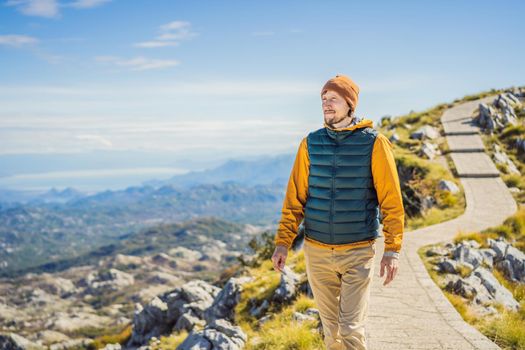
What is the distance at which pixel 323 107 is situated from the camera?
4.45 m

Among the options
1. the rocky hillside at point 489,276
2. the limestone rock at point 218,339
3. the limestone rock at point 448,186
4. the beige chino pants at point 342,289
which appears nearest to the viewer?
the beige chino pants at point 342,289

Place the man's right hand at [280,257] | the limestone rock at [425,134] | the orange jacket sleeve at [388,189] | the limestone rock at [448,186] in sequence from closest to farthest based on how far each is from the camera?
the orange jacket sleeve at [388,189] < the man's right hand at [280,257] < the limestone rock at [448,186] < the limestone rock at [425,134]

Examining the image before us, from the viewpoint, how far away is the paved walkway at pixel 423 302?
660 cm

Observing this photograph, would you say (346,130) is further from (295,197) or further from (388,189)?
(295,197)

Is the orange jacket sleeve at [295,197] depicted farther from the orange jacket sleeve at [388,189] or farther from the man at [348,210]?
the orange jacket sleeve at [388,189]

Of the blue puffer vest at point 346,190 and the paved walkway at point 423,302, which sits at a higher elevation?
the blue puffer vest at point 346,190

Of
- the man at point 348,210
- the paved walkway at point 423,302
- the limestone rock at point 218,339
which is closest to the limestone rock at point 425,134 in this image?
the paved walkway at point 423,302

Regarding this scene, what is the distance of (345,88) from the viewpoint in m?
4.30

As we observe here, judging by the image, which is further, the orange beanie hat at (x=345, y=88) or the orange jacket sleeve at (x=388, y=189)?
the orange beanie hat at (x=345, y=88)

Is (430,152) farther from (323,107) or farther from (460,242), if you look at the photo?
(323,107)

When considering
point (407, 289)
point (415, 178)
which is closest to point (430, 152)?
point (415, 178)

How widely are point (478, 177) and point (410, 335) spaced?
53.3ft

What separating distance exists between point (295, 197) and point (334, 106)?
41.5 inches

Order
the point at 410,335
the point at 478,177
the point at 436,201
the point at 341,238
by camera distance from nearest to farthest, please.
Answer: the point at 341,238
the point at 410,335
the point at 436,201
the point at 478,177
